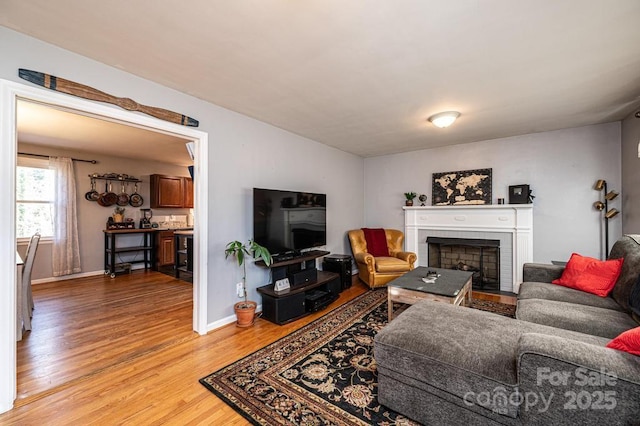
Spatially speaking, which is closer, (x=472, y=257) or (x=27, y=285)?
(x=27, y=285)

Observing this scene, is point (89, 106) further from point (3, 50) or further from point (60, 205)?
point (60, 205)

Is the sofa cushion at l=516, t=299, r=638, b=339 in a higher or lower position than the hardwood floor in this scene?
higher

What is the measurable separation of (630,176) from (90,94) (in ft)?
18.5

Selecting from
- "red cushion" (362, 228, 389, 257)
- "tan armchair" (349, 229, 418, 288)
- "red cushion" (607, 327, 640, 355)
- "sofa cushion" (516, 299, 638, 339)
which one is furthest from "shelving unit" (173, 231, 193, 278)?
"red cushion" (607, 327, 640, 355)

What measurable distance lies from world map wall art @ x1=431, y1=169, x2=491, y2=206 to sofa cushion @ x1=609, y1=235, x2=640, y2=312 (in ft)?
6.53

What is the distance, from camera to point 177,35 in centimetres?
178

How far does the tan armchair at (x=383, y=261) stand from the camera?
413 cm

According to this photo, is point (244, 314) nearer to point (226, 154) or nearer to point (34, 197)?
point (226, 154)

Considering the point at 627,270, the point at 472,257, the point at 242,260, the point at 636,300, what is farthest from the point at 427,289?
the point at 472,257

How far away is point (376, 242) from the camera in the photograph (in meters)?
4.92

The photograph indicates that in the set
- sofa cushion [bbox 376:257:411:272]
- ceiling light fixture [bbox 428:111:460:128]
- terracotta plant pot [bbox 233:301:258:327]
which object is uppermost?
ceiling light fixture [bbox 428:111:460:128]

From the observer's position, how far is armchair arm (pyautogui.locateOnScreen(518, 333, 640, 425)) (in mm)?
1031

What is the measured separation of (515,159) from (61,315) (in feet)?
21.6

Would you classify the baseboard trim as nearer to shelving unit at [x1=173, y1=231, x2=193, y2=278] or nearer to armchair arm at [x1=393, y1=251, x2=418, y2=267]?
shelving unit at [x1=173, y1=231, x2=193, y2=278]
